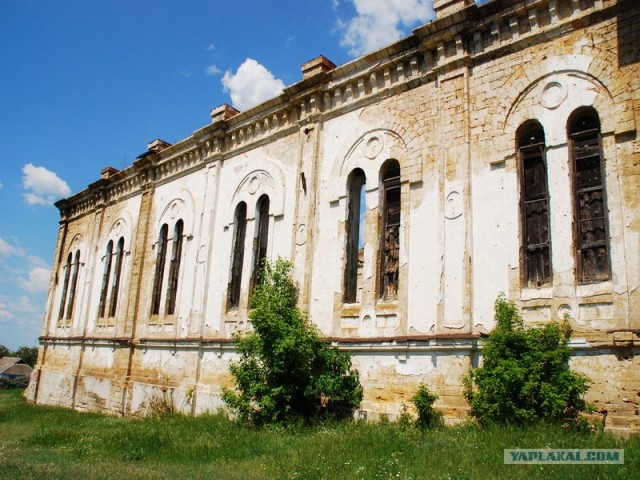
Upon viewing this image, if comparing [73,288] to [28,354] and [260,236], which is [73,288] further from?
[28,354]

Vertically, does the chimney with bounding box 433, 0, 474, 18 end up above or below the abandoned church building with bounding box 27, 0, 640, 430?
above

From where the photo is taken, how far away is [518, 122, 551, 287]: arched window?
29.0 feet

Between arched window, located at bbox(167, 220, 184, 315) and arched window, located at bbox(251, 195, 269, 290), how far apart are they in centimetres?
377

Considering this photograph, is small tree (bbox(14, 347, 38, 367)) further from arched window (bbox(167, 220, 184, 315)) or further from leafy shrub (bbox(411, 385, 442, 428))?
leafy shrub (bbox(411, 385, 442, 428))

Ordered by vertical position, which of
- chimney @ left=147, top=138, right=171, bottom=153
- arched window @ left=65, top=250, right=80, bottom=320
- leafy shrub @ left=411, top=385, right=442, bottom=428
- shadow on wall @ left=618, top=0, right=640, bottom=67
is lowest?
leafy shrub @ left=411, top=385, right=442, bottom=428

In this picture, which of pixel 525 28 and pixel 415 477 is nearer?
pixel 415 477

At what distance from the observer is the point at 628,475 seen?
555cm

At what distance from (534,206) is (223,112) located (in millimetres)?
9745

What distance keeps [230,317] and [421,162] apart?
6.45 m

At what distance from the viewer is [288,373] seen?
35.5 ft

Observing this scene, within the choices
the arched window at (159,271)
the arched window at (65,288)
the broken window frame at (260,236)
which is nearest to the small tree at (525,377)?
the broken window frame at (260,236)

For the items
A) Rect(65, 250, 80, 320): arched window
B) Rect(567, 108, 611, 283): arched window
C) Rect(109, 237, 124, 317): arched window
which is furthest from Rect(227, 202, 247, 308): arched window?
Rect(65, 250, 80, 320): arched window

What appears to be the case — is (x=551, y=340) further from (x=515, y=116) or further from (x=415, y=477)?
(x=515, y=116)

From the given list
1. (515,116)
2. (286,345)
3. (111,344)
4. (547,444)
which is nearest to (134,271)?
(111,344)
